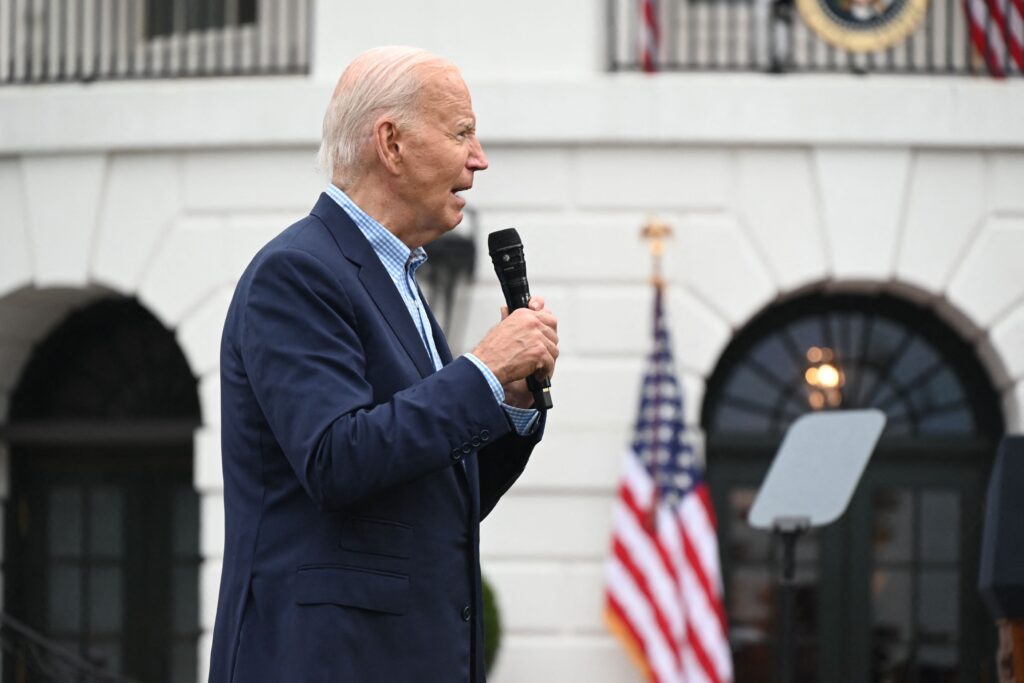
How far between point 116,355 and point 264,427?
8804 millimetres

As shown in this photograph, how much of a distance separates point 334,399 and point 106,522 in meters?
8.95

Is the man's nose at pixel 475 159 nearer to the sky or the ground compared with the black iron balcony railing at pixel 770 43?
nearer to the ground

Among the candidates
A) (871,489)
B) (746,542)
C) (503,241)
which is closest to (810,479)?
(503,241)

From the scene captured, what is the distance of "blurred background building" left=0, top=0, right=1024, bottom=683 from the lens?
10172 millimetres

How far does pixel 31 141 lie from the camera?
1059 cm

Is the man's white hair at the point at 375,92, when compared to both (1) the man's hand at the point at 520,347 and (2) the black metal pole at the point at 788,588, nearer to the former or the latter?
(1) the man's hand at the point at 520,347

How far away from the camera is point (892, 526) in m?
10.6

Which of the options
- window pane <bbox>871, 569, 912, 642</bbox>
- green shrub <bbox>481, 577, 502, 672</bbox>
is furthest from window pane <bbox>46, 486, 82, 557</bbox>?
window pane <bbox>871, 569, 912, 642</bbox>

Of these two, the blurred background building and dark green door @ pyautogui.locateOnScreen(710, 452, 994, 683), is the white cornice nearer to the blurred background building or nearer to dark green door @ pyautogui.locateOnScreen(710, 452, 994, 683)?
the blurred background building

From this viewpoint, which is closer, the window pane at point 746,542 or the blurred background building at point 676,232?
the blurred background building at point 676,232

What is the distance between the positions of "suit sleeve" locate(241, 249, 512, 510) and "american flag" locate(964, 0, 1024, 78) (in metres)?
7.99

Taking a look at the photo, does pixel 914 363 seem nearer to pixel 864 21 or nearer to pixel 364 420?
pixel 864 21

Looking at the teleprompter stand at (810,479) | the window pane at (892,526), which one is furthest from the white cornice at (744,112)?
the teleprompter stand at (810,479)

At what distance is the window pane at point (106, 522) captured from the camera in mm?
11406
